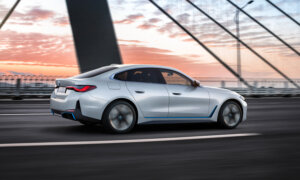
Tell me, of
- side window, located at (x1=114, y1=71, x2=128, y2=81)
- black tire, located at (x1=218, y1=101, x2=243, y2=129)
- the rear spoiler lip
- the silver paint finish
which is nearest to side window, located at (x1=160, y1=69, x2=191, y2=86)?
the silver paint finish

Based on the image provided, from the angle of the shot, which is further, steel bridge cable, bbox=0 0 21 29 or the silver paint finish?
steel bridge cable, bbox=0 0 21 29

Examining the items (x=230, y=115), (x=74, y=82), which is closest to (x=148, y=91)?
(x=74, y=82)

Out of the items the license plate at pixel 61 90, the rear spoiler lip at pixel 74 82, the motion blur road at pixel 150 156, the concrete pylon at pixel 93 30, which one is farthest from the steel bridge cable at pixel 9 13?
the rear spoiler lip at pixel 74 82

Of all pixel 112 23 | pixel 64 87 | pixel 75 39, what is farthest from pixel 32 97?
pixel 64 87

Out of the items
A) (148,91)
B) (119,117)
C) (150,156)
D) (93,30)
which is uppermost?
(93,30)

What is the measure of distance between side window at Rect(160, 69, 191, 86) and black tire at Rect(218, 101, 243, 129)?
978 mm

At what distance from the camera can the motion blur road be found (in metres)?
4.14

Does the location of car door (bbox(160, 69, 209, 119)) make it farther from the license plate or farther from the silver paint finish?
the license plate

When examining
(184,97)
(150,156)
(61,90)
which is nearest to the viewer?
(150,156)

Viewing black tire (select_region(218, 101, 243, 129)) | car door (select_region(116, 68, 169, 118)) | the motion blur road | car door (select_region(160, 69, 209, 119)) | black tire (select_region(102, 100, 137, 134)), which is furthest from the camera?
black tire (select_region(218, 101, 243, 129))

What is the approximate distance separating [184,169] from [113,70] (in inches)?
128

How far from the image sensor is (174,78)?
7645 millimetres

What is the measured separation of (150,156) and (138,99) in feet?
6.89

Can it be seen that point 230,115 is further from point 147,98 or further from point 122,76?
point 122,76
